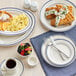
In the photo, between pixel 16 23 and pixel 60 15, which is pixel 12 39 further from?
pixel 60 15

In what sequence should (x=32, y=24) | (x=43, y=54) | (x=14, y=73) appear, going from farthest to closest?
(x=32, y=24) → (x=43, y=54) → (x=14, y=73)

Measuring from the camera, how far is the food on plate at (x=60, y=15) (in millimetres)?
1410

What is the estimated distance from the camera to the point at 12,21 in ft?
4.59

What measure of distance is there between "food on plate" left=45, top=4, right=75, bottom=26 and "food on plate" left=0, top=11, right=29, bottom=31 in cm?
18

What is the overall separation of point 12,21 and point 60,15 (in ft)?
1.18

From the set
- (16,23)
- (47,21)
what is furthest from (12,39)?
(47,21)

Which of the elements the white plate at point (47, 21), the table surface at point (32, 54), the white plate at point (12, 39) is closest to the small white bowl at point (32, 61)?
the table surface at point (32, 54)

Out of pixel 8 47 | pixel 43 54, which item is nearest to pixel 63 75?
pixel 43 54

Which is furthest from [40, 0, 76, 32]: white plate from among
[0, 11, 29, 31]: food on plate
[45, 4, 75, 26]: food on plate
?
[0, 11, 29, 31]: food on plate

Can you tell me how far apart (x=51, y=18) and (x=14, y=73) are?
530 millimetres

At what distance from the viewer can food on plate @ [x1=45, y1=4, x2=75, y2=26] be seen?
141 cm

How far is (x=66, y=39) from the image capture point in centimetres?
135

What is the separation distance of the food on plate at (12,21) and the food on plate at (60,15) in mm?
184

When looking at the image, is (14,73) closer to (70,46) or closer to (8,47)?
(8,47)
